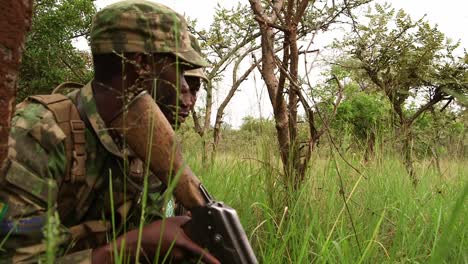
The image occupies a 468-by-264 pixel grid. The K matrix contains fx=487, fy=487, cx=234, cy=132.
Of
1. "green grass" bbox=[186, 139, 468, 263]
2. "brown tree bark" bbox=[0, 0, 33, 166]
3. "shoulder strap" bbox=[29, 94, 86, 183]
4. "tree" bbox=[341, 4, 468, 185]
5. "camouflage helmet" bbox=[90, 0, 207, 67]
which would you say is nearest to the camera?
"brown tree bark" bbox=[0, 0, 33, 166]

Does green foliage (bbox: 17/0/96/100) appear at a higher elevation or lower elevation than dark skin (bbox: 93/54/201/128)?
higher

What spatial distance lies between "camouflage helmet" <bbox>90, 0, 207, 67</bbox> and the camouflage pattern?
0.18m

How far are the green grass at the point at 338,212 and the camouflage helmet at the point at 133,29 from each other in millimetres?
710

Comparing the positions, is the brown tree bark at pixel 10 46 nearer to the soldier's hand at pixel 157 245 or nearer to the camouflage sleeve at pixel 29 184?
the camouflage sleeve at pixel 29 184

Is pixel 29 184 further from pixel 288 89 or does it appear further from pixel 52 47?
pixel 52 47

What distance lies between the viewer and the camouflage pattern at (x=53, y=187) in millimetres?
1357

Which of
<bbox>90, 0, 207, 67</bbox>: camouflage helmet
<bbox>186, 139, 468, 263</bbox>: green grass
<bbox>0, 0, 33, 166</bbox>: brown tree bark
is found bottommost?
<bbox>186, 139, 468, 263</bbox>: green grass

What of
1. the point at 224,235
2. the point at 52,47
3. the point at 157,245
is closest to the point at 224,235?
the point at 224,235

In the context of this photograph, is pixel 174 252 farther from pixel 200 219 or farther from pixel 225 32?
pixel 225 32

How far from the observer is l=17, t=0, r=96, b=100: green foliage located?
7.40 meters

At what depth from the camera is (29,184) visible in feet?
4.51

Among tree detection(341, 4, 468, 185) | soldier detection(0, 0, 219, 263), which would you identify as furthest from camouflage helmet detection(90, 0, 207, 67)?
tree detection(341, 4, 468, 185)

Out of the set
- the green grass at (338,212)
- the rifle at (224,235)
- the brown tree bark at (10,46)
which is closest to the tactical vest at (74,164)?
the rifle at (224,235)

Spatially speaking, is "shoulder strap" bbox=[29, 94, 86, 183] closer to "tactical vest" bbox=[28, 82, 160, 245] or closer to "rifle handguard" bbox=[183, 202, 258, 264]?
"tactical vest" bbox=[28, 82, 160, 245]
